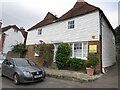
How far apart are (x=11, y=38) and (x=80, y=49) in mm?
22941

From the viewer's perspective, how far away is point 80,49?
1453 cm

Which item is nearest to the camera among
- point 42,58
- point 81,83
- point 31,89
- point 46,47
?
point 31,89

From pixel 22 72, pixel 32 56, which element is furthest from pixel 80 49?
pixel 32 56

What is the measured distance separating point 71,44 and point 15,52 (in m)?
12.1

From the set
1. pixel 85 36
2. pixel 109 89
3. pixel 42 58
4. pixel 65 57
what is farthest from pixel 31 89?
pixel 42 58

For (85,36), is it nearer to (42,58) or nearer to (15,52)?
(42,58)

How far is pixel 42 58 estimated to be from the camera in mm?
18609

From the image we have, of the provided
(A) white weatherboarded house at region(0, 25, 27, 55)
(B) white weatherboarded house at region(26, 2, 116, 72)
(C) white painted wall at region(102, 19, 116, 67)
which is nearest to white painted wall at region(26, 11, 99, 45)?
(B) white weatherboarded house at region(26, 2, 116, 72)

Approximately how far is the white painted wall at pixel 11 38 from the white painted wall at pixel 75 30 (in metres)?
15.1

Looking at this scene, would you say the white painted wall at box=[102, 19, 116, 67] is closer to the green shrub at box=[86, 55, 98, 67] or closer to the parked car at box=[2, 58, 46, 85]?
the green shrub at box=[86, 55, 98, 67]

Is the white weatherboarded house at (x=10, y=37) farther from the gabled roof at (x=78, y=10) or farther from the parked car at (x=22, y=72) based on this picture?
the parked car at (x=22, y=72)

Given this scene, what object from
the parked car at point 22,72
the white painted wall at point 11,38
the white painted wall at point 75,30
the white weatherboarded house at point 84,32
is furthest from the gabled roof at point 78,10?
the white painted wall at point 11,38

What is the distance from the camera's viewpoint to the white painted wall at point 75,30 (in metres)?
13.6

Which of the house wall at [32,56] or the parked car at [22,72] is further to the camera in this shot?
the house wall at [32,56]
